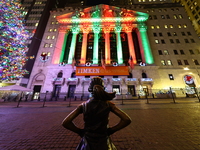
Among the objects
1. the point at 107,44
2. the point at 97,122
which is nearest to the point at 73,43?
the point at 107,44

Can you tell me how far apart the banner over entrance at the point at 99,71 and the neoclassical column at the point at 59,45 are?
7035 mm

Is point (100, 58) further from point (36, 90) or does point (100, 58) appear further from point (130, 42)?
point (36, 90)

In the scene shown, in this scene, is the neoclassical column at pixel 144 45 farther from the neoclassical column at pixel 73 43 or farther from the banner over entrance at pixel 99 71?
the neoclassical column at pixel 73 43

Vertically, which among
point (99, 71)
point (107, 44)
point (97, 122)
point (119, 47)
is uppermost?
point (107, 44)

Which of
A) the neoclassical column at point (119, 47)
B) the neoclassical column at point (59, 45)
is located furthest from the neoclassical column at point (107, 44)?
the neoclassical column at point (59, 45)

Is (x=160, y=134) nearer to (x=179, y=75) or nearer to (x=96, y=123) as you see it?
(x=96, y=123)

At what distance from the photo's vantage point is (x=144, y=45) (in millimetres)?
23688

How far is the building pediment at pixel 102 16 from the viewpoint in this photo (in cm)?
2698

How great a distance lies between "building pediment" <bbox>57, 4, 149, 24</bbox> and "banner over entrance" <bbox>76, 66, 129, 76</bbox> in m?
16.6

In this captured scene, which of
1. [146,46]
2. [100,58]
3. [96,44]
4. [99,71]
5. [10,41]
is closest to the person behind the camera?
[10,41]

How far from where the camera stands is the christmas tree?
43.1 ft

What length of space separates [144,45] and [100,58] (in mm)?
12657

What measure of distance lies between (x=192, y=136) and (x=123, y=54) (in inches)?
939

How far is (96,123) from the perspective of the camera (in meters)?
1.18
